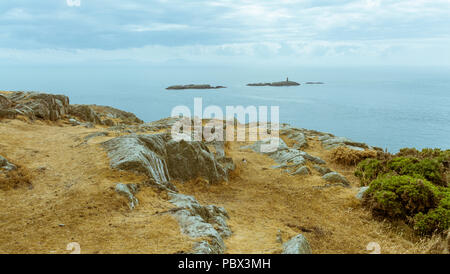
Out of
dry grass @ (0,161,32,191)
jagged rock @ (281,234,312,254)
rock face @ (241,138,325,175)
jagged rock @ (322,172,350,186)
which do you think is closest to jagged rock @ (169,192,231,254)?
jagged rock @ (281,234,312,254)

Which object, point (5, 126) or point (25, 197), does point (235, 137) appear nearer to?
point (5, 126)

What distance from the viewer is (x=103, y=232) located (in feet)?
26.4

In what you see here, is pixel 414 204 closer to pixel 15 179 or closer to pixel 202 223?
pixel 202 223

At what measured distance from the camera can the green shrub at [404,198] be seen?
41.2ft

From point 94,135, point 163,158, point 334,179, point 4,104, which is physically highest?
point 4,104

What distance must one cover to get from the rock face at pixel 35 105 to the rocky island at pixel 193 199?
330 mm

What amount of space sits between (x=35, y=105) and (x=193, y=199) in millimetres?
19100

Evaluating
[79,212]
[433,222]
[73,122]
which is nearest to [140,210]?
[79,212]

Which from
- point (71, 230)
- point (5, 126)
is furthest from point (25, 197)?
Answer: point (5, 126)

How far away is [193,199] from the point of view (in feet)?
37.1

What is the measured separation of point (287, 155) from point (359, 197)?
23.3ft

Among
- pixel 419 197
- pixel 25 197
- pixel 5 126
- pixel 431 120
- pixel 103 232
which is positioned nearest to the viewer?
pixel 103 232

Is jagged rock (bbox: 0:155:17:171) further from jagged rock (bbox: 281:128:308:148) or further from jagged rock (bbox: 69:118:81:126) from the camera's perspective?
jagged rock (bbox: 281:128:308:148)

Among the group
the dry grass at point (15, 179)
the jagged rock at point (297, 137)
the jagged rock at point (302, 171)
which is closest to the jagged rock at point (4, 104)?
the dry grass at point (15, 179)
